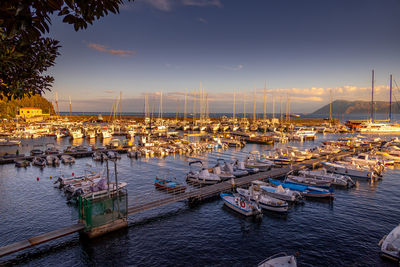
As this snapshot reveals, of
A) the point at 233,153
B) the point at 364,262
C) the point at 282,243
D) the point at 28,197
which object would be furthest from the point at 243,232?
the point at 233,153

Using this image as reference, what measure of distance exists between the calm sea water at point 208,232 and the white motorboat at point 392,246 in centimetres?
64

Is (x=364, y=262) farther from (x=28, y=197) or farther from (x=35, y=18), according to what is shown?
(x=28, y=197)

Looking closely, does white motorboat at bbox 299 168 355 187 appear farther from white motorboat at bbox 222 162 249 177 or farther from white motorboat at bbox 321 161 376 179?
white motorboat at bbox 222 162 249 177

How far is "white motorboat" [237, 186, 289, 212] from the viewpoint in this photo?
25531 millimetres

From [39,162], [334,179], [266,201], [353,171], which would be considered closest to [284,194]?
[266,201]

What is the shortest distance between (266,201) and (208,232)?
28.8 feet

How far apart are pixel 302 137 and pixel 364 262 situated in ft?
261

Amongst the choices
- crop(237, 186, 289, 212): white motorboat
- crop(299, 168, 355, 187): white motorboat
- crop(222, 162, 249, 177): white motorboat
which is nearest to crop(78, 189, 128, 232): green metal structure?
crop(237, 186, 289, 212): white motorboat

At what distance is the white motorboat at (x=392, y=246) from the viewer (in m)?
17.3

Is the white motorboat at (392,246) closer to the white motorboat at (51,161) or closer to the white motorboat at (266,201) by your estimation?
the white motorboat at (266,201)

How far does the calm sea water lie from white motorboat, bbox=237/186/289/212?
93 cm

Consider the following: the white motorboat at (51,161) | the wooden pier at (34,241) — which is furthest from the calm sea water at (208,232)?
the white motorboat at (51,161)

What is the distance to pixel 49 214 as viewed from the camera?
24500mm

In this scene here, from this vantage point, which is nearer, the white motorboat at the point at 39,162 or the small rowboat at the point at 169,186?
the small rowboat at the point at 169,186
